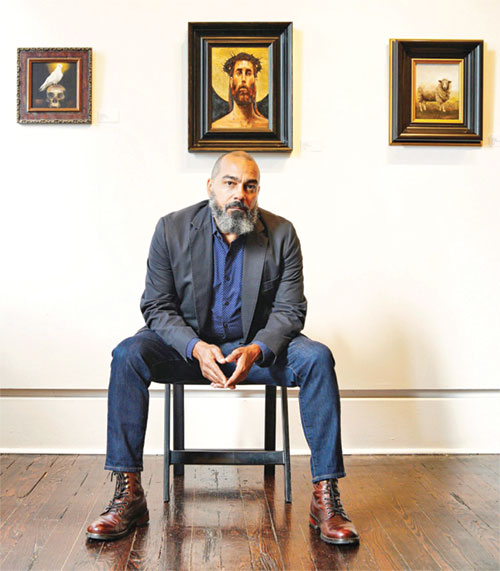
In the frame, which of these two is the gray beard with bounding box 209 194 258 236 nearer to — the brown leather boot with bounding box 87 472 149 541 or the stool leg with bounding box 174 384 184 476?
the stool leg with bounding box 174 384 184 476

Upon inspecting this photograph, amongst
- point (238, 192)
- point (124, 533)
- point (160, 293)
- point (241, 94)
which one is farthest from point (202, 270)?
point (241, 94)

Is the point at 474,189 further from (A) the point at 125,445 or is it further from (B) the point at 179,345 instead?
(A) the point at 125,445

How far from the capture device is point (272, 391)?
8.82 ft

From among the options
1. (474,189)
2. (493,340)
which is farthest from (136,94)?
(493,340)

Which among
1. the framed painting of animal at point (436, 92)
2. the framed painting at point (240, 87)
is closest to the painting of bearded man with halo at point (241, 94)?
the framed painting at point (240, 87)

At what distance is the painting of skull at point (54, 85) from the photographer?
3.10 meters

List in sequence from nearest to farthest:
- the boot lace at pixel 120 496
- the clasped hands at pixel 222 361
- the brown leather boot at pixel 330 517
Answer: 1. the brown leather boot at pixel 330 517
2. the boot lace at pixel 120 496
3. the clasped hands at pixel 222 361

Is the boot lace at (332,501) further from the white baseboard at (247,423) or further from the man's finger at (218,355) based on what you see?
the white baseboard at (247,423)

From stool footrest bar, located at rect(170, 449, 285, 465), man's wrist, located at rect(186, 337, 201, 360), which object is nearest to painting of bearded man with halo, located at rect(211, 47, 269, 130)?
man's wrist, located at rect(186, 337, 201, 360)

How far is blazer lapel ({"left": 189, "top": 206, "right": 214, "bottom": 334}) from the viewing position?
2.48m

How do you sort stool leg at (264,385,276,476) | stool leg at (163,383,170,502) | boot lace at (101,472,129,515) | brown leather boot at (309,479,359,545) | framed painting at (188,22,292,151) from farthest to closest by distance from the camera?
framed painting at (188,22,292,151)
stool leg at (264,385,276,476)
stool leg at (163,383,170,502)
boot lace at (101,472,129,515)
brown leather boot at (309,479,359,545)

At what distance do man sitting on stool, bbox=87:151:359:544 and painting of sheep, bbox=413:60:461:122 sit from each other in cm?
104

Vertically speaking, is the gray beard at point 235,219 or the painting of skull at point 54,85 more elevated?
the painting of skull at point 54,85

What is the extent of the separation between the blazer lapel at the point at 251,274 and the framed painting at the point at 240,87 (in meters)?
0.73
